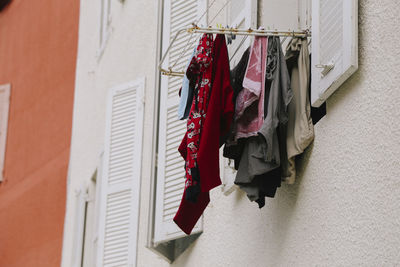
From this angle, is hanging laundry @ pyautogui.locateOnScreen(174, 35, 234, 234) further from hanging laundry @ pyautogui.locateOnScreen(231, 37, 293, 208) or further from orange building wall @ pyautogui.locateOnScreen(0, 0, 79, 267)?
orange building wall @ pyautogui.locateOnScreen(0, 0, 79, 267)

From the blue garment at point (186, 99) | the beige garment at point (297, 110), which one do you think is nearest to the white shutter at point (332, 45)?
the beige garment at point (297, 110)

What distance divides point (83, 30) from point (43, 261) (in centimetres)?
298

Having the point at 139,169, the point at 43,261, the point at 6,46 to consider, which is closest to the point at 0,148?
the point at 6,46

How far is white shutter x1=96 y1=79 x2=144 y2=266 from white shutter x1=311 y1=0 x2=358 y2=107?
157 inches

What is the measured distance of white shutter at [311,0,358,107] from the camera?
537 centimetres

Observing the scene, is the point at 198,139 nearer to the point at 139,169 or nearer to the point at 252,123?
the point at 252,123

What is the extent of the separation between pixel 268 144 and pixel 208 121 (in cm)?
36

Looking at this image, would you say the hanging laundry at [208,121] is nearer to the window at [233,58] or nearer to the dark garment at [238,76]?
the dark garment at [238,76]

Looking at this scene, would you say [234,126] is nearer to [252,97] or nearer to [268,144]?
[252,97]

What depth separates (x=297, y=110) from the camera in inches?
232

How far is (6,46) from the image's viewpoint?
56.5 ft

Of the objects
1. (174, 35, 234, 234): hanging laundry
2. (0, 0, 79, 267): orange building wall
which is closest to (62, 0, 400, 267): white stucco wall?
(174, 35, 234, 234): hanging laundry

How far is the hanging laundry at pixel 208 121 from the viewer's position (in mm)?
5828

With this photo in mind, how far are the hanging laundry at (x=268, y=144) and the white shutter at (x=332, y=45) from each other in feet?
0.61
